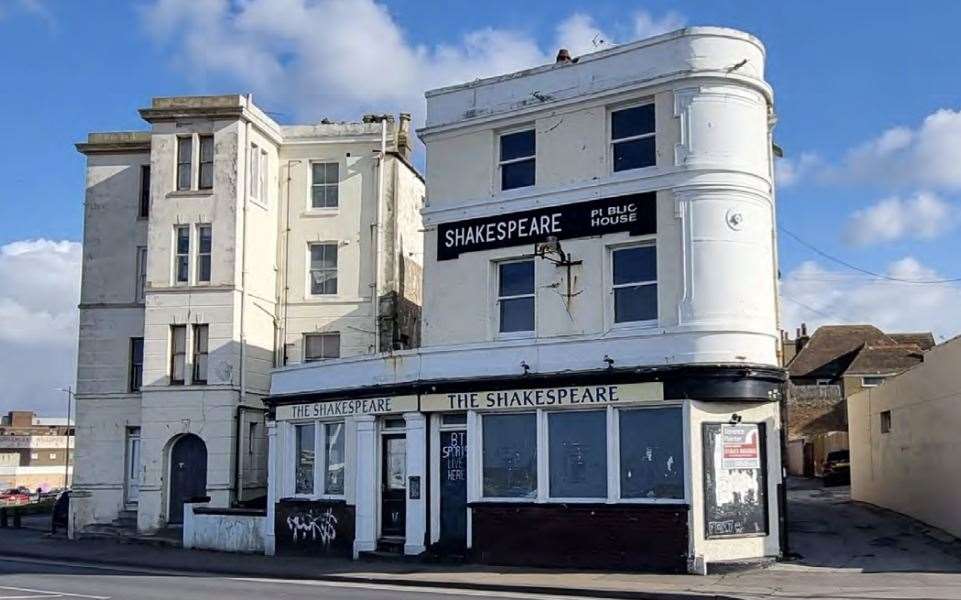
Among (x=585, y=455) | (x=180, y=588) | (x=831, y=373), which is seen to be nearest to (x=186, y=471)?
(x=180, y=588)

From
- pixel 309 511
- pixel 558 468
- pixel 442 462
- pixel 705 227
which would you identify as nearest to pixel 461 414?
pixel 442 462

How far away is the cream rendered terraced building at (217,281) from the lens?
30.2 meters

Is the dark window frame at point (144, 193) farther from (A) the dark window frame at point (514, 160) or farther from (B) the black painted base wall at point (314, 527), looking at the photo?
(A) the dark window frame at point (514, 160)

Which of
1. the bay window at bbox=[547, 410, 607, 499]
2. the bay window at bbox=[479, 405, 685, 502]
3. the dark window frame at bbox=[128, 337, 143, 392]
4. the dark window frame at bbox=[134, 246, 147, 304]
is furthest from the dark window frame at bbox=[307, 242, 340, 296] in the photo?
the bay window at bbox=[547, 410, 607, 499]

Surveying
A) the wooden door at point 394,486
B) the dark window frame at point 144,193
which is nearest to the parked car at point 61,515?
the dark window frame at point 144,193

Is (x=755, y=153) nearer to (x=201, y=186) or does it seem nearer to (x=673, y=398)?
(x=673, y=398)

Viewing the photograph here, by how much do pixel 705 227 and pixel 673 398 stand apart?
10.9 ft

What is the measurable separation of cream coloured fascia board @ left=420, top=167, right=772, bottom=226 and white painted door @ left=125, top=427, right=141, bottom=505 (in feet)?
47.1

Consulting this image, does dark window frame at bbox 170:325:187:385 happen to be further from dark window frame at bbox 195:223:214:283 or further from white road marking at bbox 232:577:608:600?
white road marking at bbox 232:577:608:600

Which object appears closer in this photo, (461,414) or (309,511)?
(461,414)

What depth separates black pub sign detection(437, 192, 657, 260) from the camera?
20.3 metres

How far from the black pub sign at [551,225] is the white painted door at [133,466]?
569 inches

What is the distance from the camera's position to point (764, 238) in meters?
20.1

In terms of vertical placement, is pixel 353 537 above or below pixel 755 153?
below
